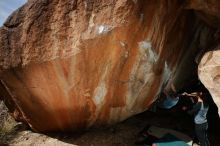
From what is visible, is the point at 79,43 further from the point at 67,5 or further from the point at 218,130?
the point at 218,130

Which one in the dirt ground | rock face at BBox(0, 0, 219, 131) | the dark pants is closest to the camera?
rock face at BBox(0, 0, 219, 131)

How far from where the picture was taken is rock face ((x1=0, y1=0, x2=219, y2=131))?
373 cm

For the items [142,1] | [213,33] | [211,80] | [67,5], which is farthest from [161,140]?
[67,5]

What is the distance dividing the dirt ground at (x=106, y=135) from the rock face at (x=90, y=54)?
0.20 meters

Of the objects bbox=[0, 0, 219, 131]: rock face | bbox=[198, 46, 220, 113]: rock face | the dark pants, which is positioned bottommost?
the dark pants

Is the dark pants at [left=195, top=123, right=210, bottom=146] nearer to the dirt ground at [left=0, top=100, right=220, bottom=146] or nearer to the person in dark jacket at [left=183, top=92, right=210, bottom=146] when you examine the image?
the person in dark jacket at [left=183, top=92, right=210, bottom=146]

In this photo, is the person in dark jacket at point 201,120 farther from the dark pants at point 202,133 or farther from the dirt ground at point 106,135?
the dirt ground at point 106,135

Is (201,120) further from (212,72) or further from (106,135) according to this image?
(106,135)

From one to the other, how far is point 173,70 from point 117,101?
3.06 feet

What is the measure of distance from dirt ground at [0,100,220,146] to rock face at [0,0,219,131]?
201 millimetres

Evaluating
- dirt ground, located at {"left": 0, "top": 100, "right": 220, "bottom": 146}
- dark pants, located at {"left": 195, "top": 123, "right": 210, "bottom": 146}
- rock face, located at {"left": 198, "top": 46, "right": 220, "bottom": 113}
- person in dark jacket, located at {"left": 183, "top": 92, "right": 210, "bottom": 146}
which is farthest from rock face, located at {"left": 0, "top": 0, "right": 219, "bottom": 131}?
dark pants, located at {"left": 195, "top": 123, "right": 210, "bottom": 146}

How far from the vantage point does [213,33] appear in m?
4.28

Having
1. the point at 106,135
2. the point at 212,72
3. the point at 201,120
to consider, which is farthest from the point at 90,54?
the point at 201,120

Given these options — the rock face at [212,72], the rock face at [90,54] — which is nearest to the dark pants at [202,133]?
the rock face at [212,72]
